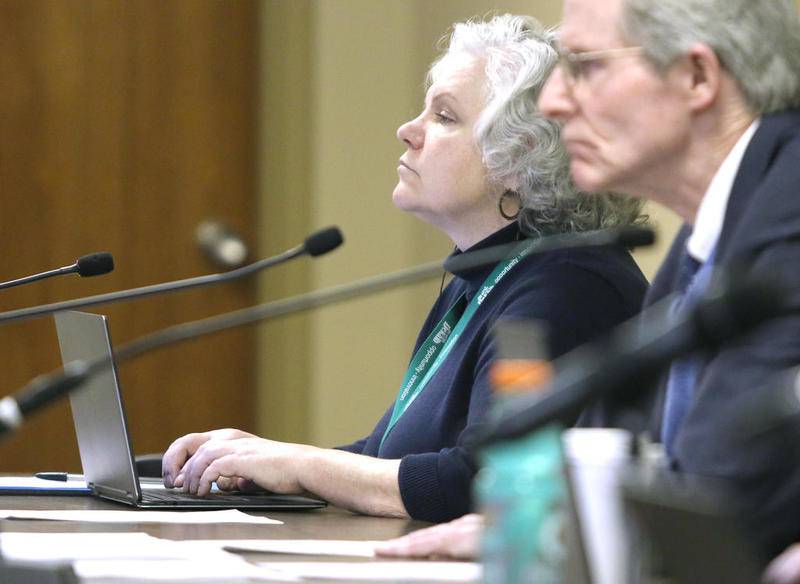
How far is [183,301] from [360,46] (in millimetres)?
1015

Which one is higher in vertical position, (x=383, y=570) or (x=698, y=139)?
(x=698, y=139)

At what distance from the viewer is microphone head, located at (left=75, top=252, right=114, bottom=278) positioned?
2.03 metres

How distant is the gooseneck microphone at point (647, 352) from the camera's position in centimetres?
77

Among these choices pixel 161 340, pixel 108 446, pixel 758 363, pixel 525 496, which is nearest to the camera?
pixel 525 496

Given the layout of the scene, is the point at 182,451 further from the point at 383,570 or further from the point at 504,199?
the point at 383,570

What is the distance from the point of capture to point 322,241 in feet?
5.91

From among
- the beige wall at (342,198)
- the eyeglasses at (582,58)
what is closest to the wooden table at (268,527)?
the eyeglasses at (582,58)

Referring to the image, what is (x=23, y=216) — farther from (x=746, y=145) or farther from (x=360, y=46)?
(x=746, y=145)

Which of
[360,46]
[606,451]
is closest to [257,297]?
[360,46]

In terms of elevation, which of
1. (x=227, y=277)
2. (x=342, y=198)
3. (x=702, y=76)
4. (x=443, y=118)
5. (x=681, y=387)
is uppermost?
(x=342, y=198)

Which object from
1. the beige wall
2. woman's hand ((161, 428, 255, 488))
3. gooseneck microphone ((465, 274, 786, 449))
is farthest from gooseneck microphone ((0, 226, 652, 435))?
the beige wall

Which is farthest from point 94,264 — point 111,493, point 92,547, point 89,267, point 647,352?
point 647,352

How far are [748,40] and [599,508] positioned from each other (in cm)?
80

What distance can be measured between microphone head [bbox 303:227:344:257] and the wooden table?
1.16 ft
